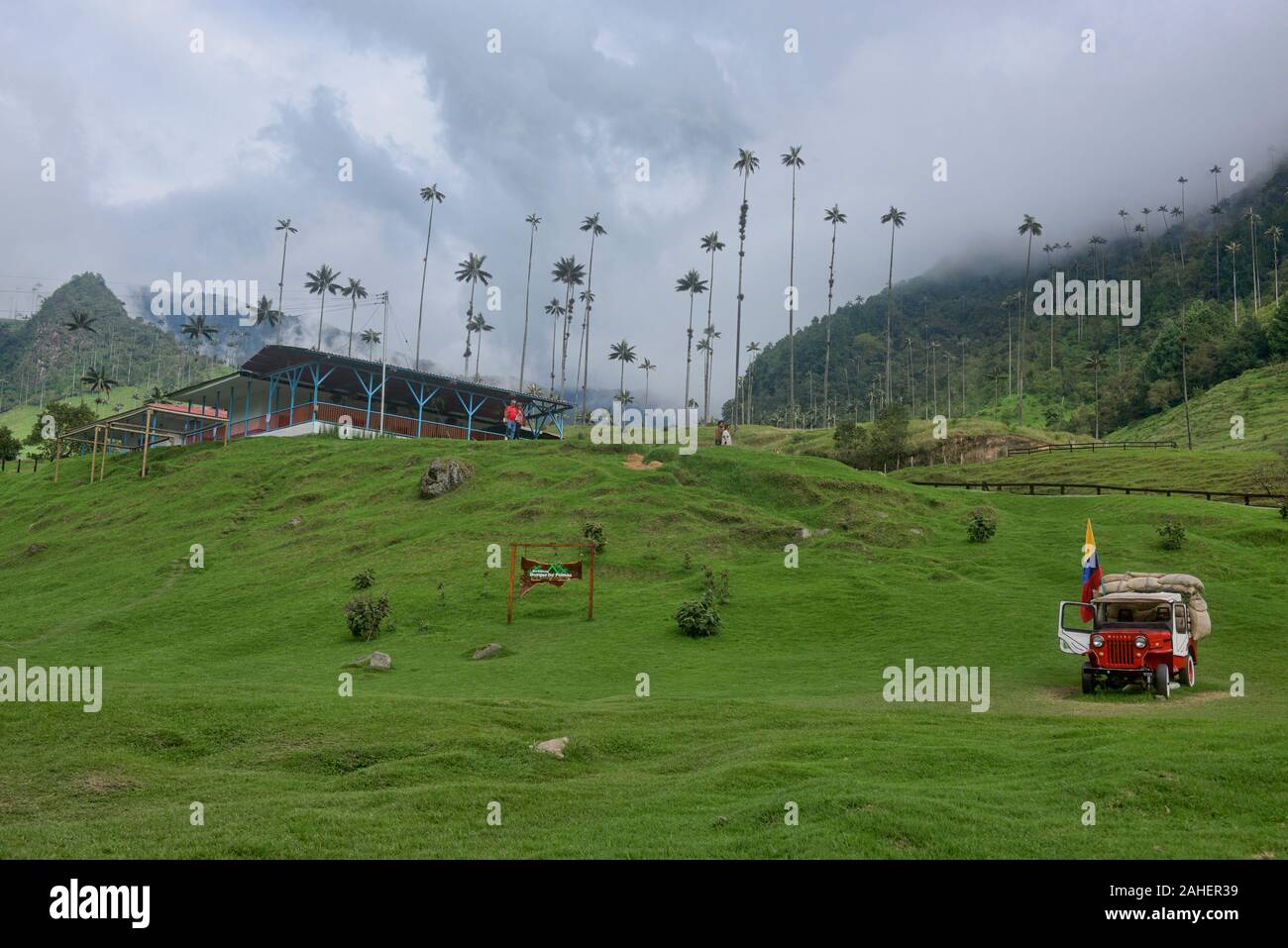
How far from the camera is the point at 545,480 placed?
67.8m

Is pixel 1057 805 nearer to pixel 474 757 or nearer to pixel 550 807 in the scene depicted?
pixel 550 807

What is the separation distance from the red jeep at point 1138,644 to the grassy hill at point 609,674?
1.28m

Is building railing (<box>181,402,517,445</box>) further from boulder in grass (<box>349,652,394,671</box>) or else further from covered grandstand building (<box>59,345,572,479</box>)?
boulder in grass (<box>349,652,394,671</box>)

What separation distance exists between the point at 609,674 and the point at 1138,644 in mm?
17209

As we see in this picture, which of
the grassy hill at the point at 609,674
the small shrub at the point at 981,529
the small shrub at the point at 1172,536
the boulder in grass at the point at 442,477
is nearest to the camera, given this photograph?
the grassy hill at the point at 609,674

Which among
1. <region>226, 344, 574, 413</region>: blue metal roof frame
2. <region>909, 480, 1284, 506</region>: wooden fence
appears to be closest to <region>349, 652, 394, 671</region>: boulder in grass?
<region>909, 480, 1284, 506</region>: wooden fence

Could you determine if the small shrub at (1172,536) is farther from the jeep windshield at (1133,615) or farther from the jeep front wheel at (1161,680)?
the jeep front wheel at (1161,680)

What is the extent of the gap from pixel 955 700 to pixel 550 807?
16101 mm

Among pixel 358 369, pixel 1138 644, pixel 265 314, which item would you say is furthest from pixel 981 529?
pixel 265 314

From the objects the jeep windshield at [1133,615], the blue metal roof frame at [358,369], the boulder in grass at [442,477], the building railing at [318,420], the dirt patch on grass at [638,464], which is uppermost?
the blue metal roof frame at [358,369]

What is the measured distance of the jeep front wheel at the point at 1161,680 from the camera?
27078 mm

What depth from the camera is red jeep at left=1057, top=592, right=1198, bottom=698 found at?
90.6ft

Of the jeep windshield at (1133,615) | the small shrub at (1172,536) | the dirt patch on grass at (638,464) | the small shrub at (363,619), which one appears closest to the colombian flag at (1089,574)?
the jeep windshield at (1133,615)
